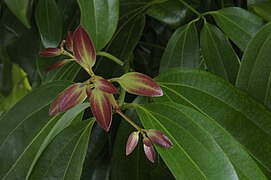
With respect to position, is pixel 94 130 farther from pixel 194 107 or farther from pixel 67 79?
pixel 194 107

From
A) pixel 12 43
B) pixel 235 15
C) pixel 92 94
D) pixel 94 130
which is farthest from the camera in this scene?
pixel 12 43

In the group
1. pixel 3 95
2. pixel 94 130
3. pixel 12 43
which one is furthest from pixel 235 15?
pixel 3 95

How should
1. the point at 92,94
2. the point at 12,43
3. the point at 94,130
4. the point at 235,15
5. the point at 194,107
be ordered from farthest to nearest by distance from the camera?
the point at 12,43 < the point at 94,130 < the point at 235,15 < the point at 194,107 < the point at 92,94

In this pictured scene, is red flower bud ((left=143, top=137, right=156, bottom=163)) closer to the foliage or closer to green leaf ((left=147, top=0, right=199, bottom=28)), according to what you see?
the foliage

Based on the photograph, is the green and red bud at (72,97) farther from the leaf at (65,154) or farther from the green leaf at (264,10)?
the green leaf at (264,10)

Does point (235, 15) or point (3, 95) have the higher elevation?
point (235, 15)
